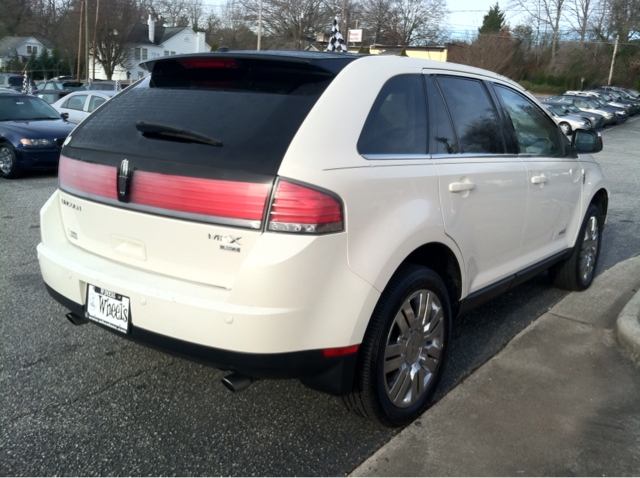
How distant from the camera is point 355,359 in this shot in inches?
106

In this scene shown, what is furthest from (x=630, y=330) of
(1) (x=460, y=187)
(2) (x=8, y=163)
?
(2) (x=8, y=163)

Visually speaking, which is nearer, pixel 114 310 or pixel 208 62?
pixel 114 310

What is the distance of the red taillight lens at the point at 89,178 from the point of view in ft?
9.38

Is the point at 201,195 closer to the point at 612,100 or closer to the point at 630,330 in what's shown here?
the point at 630,330

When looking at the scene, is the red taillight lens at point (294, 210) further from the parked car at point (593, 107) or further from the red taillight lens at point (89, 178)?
the parked car at point (593, 107)

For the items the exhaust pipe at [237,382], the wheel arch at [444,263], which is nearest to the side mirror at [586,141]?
the wheel arch at [444,263]

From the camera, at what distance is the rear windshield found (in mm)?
2545

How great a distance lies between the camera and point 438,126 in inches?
131

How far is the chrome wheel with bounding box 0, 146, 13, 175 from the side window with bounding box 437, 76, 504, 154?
29.5 ft

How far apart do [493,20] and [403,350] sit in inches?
3483

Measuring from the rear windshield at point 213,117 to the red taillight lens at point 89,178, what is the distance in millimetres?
47

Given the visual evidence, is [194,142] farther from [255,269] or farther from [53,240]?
[53,240]

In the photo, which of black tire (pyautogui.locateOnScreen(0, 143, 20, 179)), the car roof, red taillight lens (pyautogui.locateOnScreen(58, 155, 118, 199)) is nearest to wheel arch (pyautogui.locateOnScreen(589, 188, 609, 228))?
the car roof

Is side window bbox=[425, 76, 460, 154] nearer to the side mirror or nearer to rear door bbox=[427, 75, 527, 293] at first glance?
rear door bbox=[427, 75, 527, 293]
